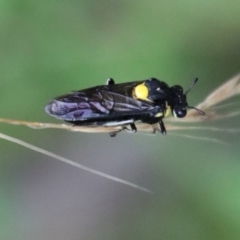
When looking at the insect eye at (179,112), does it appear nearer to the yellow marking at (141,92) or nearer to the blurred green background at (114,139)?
the yellow marking at (141,92)

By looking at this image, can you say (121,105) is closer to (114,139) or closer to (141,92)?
(141,92)

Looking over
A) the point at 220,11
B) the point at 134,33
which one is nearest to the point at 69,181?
the point at 134,33

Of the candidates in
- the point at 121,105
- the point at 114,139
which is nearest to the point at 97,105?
the point at 121,105

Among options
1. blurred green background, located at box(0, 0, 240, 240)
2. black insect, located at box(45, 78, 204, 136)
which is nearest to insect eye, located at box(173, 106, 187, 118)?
black insect, located at box(45, 78, 204, 136)

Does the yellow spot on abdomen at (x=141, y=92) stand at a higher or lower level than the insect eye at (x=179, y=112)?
higher

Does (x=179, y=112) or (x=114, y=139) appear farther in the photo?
(x=114, y=139)

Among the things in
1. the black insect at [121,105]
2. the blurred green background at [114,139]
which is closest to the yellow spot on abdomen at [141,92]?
the black insect at [121,105]
